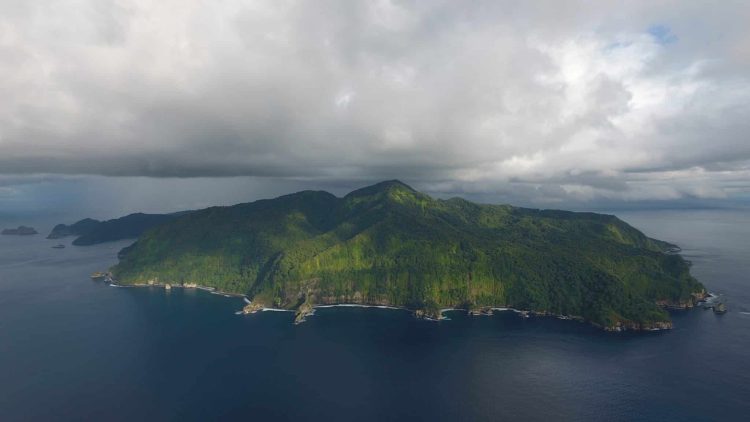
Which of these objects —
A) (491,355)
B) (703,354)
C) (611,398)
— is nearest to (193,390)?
(491,355)

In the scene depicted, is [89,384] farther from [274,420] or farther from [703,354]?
[703,354]

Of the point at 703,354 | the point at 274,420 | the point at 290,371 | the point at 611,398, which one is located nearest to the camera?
the point at 274,420

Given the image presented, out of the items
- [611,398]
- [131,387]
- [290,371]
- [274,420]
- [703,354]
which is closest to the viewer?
[274,420]

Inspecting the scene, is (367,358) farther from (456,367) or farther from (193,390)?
(193,390)

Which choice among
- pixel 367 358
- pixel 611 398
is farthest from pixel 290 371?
pixel 611 398

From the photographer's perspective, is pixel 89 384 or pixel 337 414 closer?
pixel 337 414

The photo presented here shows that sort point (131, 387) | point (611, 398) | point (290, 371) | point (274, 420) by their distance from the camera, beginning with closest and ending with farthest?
point (274, 420) → point (611, 398) → point (131, 387) → point (290, 371)

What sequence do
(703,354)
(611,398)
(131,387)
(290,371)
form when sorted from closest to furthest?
(611,398) < (131,387) < (290,371) < (703,354)

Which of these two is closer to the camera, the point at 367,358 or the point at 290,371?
the point at 290,371
